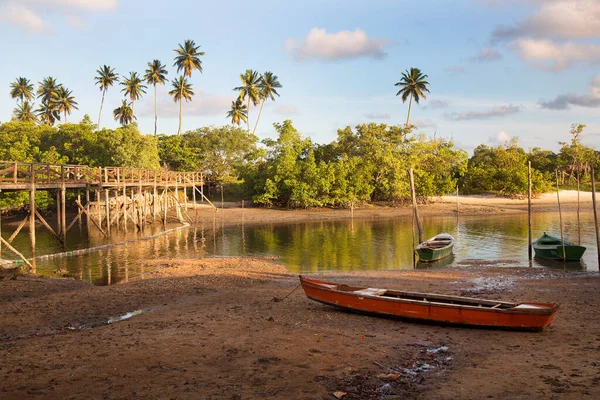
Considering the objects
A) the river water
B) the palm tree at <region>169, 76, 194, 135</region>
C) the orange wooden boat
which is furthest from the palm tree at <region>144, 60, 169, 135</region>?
the orange wooden boat

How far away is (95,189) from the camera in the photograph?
3378 centimetres

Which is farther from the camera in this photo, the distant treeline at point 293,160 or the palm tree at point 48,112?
the palm tree at point 48,112

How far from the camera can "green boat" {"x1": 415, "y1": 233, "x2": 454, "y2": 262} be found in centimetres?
2498

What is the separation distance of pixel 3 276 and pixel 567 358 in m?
18.0

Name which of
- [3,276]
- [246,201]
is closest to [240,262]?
[3,276]

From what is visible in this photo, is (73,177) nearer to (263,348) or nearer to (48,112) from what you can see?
(263,348)

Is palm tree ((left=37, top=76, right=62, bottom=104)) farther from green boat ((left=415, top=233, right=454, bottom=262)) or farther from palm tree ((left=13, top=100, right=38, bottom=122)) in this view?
green boat ((left=415, top=233, right=454, bottom=262))

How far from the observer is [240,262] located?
24484 mm

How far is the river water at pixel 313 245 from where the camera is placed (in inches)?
943

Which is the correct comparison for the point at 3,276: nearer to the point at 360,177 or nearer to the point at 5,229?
the point at 5,229

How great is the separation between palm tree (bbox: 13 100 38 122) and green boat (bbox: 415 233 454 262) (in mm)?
66718

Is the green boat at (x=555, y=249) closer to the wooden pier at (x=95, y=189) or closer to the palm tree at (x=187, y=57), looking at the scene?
the wooden pier at (x=95, y=189)

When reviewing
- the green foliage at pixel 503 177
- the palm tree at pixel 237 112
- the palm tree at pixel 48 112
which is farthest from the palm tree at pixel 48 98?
the green foliage at pixel 503 177

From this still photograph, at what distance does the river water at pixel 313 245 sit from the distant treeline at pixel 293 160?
8.31m
